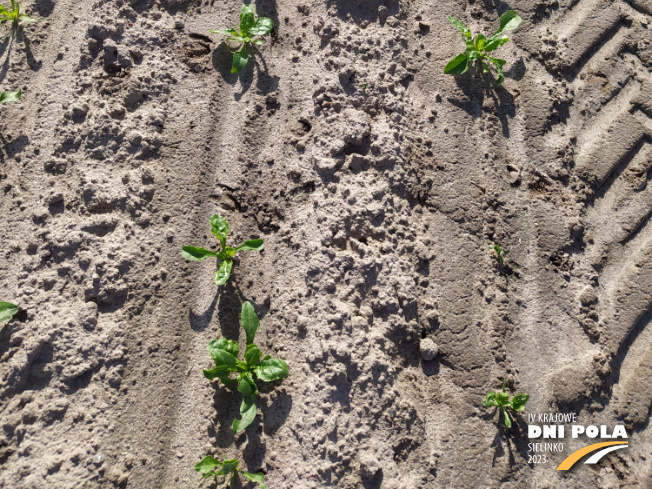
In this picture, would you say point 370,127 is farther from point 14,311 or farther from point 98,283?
point 14,311

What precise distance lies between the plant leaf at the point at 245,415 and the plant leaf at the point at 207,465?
113 mm

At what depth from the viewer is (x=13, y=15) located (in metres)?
2.12

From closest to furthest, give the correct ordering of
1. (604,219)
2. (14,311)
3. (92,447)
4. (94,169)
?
(92,447) < (14,311) < (94,169) < (604,219)

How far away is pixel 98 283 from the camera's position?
1747 millimetres

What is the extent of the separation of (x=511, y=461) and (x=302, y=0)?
6.80 ft

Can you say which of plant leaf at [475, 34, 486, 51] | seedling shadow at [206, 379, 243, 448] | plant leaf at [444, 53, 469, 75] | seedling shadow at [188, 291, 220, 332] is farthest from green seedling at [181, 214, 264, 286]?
plant leaf at [475, 34, 486, 51]

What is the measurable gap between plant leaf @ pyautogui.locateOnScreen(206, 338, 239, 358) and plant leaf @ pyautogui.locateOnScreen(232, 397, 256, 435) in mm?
166

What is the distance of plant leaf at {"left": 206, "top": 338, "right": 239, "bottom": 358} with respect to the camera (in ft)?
5.53

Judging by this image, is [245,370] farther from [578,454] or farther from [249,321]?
[578,454]

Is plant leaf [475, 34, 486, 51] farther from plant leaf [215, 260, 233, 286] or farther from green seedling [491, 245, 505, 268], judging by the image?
plant leaf [215, 260, 233, 286]

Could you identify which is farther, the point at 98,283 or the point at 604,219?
the point at 604,219

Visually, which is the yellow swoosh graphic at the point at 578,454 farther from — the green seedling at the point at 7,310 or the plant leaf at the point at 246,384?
the green seedling at the point at 7,310

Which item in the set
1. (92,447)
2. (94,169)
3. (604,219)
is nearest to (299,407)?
(92,447)

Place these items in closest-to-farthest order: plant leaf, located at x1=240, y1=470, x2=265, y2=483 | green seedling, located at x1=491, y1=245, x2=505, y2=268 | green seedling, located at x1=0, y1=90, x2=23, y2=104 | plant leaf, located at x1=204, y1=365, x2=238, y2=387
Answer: plant leaf, located at x1=240, y1=470, x2=265, y2=483, plant leaf, located at x1=204, y1=365, x2=238, y2=387, green seedling, located at x1=491, y1=245, x2=505, y2=268, green seedling, located at x1=0, y1=90, x2=23, y2=104
